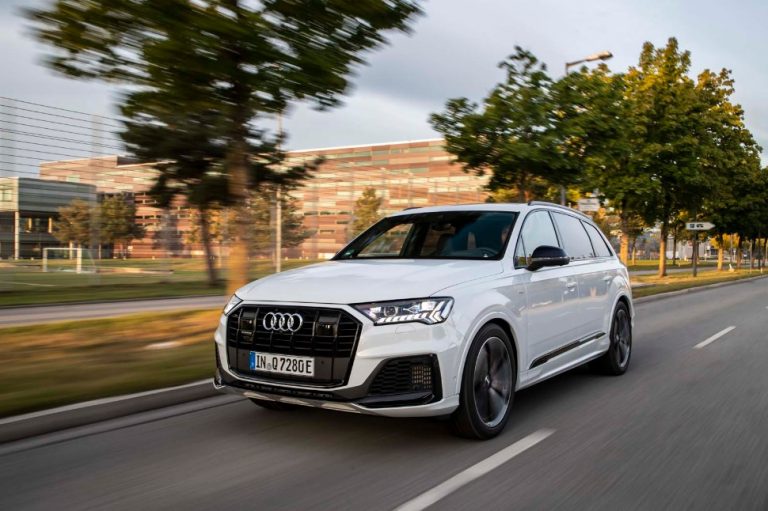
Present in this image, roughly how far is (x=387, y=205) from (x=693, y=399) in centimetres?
2237

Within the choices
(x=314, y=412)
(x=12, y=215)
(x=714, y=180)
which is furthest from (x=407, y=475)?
(x=714, y=180)

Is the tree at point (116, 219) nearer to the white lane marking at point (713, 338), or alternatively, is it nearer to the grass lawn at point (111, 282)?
the grass lawn at point (111, 282)

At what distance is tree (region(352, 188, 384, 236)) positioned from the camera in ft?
82.6

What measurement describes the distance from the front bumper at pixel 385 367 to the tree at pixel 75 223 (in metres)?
15.9

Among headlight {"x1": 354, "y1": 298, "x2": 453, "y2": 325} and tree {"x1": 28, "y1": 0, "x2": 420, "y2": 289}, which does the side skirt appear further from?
tree {"x1": 28, "y1": 0, "x2": 420, "y2": 289}

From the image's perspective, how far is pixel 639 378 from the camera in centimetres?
695

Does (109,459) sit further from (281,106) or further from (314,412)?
(281,106)

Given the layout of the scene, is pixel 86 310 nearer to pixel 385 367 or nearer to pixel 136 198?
pixel 136 198

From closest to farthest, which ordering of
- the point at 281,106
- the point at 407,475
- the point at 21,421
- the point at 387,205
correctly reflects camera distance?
the point at 407,475, the point at 21,421, the point at 281,106, the point at 387,205

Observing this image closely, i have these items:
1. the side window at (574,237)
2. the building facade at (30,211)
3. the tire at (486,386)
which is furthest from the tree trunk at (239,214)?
the building facade at (30,211)

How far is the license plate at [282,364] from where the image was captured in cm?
421

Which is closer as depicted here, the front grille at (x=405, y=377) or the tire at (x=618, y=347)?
the front grille at (x=405, y=377)

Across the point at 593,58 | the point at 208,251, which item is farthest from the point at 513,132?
the point at 208,251

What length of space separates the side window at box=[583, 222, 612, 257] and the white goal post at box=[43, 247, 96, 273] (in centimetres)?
1431
